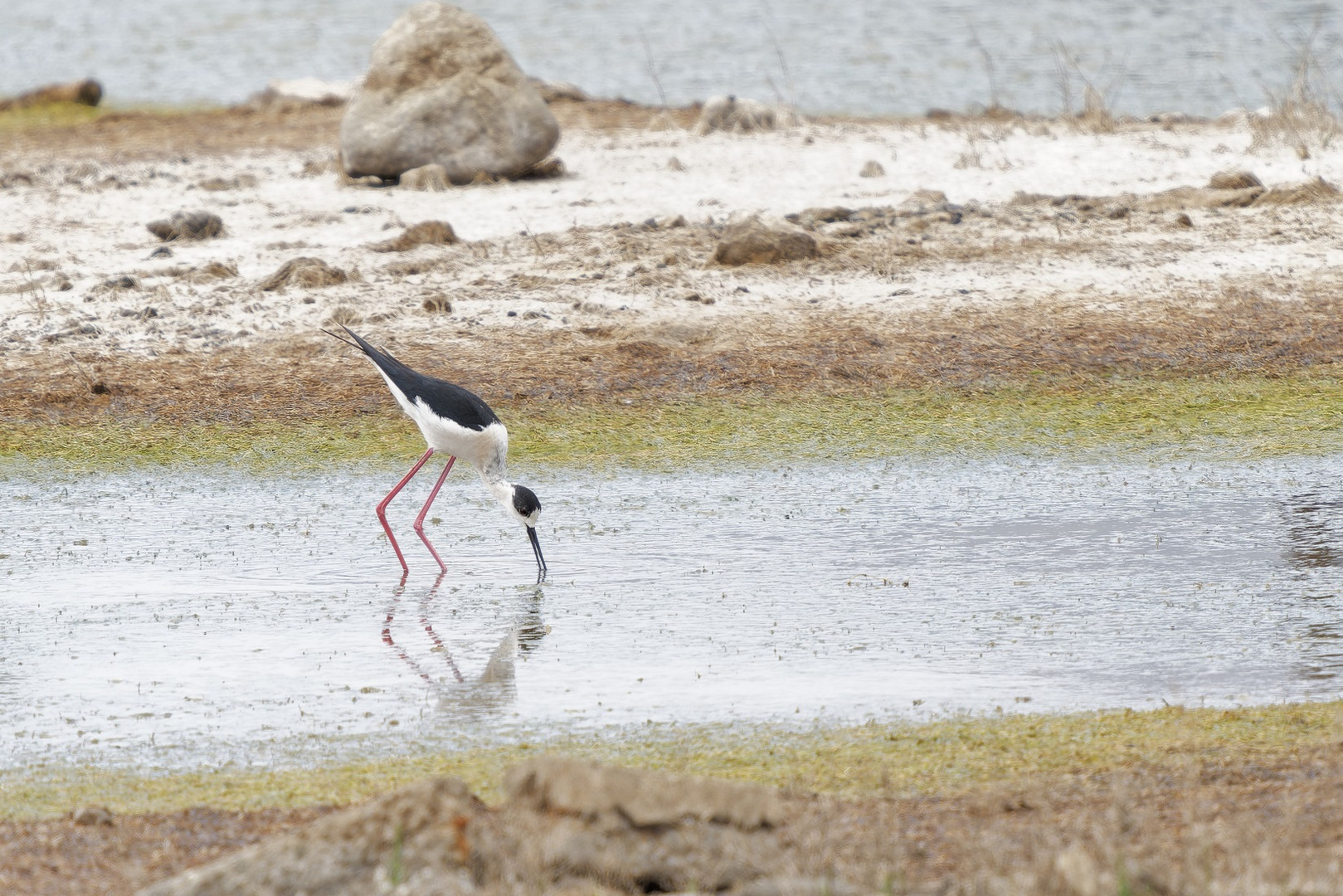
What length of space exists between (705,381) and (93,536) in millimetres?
3871

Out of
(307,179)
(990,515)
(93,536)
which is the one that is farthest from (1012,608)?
(307,179)

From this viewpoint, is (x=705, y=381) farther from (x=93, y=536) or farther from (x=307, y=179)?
(x=307, y=179)

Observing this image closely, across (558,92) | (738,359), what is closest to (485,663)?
(738,359)

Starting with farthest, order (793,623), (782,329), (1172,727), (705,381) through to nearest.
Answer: (782,329), (705,381), (793,623), (1172,727)

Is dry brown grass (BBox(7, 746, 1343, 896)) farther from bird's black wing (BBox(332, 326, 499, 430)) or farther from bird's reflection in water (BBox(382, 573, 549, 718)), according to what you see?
bird's black wing (BBox(332, 326, 499, 430))

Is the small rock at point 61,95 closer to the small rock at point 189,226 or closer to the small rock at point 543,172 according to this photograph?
the small rock at point 543,172

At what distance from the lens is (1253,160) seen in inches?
595

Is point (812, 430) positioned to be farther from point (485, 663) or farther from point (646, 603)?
point (485, 663)

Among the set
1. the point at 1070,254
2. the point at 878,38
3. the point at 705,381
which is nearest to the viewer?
the point at 705,381

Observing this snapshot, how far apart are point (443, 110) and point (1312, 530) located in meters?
9.61

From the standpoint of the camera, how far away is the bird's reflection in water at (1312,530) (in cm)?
712

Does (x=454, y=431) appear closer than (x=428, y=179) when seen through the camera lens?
Yes

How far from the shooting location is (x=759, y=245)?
12.3 m

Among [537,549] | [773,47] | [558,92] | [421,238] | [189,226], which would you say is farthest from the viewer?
[773,47]
